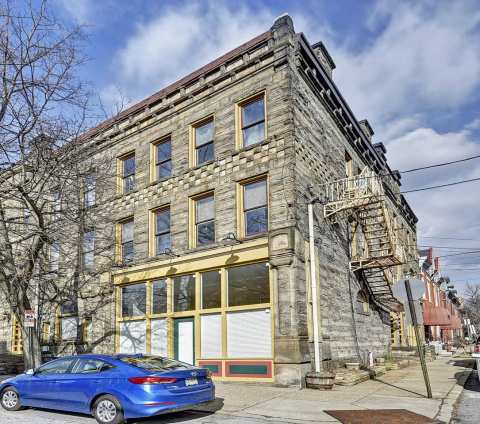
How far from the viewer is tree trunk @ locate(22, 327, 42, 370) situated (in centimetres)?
1529

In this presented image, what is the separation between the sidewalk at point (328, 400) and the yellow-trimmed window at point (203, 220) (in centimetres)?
501

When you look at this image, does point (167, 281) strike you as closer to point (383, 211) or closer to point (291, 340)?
point (291, 340)

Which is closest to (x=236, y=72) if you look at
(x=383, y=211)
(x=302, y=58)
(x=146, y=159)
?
(x=302, y=58)

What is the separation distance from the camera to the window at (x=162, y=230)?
18609 mm

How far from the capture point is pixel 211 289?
645 inches

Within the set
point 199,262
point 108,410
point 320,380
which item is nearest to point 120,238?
point 199,262

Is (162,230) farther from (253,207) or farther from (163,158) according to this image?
(253,207)

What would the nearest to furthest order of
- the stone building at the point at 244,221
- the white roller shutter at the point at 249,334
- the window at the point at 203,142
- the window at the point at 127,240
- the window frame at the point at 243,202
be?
the white roller shutter at the point at 249,334 < the stone building at the point at 244,221 < the window frame at the point at 243,202 < the window at the point at 203,142 < the window at the point at 127,240

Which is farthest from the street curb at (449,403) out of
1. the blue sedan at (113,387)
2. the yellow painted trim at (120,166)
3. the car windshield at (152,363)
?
the yellow painted trim at (120,166)

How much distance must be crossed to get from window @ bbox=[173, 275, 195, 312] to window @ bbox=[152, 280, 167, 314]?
1.85ft

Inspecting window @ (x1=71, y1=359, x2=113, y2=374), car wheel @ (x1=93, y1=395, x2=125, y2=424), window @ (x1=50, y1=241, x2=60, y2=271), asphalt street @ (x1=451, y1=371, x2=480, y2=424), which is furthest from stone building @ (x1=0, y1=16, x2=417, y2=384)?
car wheel @ (x1=93, y1=395, x2=125, y2=424)

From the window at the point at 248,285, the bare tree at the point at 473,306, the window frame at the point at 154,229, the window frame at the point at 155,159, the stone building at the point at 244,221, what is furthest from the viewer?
the bare tree at the point at 473,306

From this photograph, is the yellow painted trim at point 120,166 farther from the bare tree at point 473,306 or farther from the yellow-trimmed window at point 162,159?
the bare tree at point 473,306

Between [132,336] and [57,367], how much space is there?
8721 millimetres
